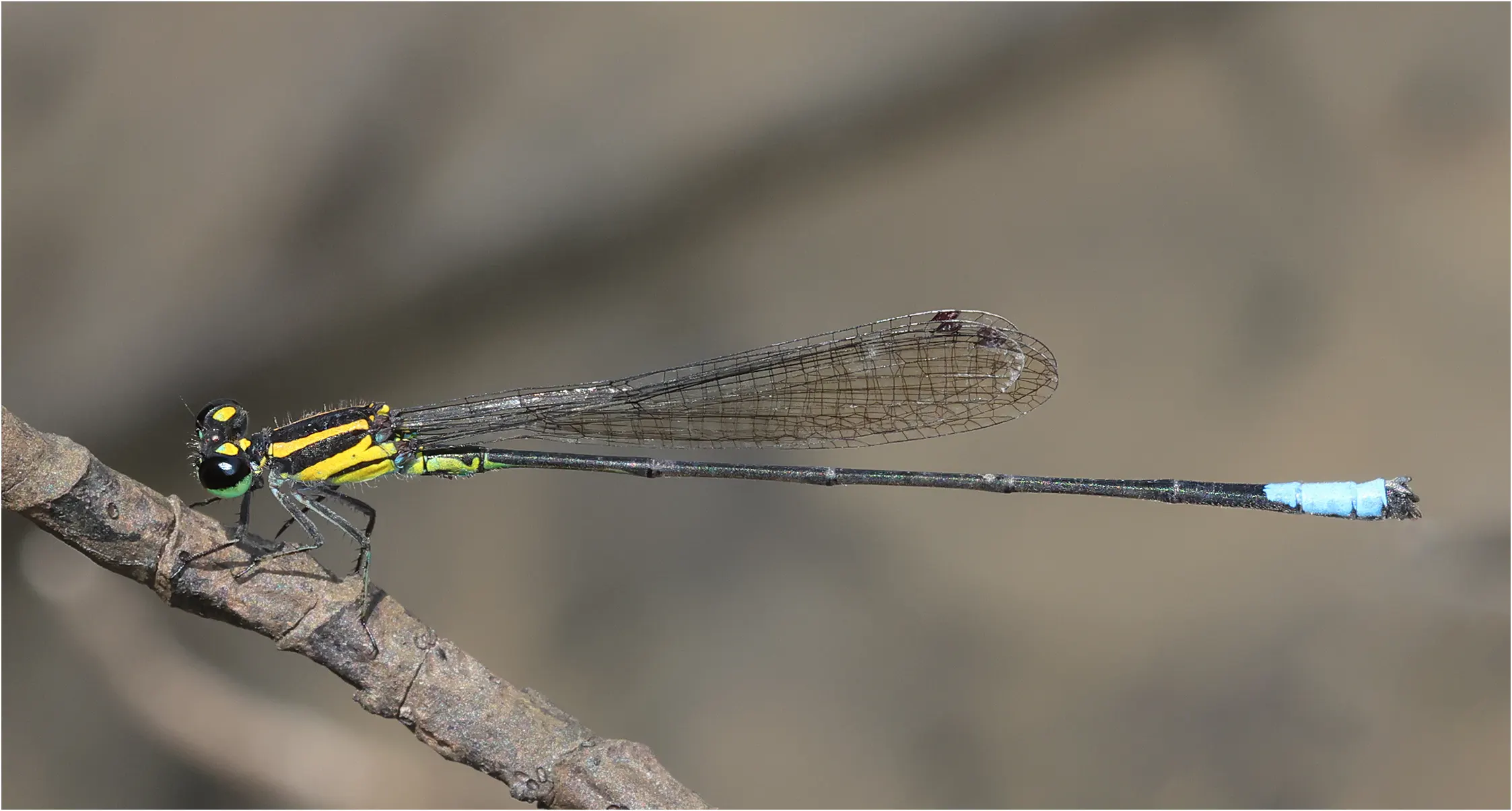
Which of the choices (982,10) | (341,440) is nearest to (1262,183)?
(982,10)

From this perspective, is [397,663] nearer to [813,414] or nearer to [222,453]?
[222,453]

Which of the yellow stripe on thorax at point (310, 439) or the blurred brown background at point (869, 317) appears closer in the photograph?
the yellow stripe on thorax at point (310, 439)

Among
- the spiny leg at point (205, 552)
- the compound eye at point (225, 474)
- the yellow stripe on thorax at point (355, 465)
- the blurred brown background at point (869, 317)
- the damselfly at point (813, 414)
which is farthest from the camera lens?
the blurred brown background at point (869, 317)

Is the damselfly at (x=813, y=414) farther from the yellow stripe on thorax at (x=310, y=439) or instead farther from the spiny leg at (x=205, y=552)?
the spiny leg at (x=205, y=552)

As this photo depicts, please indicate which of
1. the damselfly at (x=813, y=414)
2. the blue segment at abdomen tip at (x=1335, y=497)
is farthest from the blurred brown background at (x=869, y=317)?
A: the blue segment at abdomen tip at (x=1335, y=497)

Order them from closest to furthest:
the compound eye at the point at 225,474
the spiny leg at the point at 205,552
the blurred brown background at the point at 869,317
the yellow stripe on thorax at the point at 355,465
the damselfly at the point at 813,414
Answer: the spiny leg at the point at 205,552
the compound eye at the point at 225,474
the yellow stripe on thorax at the point at 355,465
the damselfly at the point at 813,414
the blurred brown background at the point at 869,317

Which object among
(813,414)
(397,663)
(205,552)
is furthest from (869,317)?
(205,552)

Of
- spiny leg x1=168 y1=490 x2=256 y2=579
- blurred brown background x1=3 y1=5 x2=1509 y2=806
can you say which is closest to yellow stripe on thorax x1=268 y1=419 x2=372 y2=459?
spiny leg x1=168 y1=490 x2=256 y2=579
